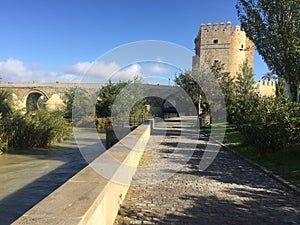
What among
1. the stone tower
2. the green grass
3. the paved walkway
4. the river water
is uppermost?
the stone tower

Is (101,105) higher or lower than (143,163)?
higher

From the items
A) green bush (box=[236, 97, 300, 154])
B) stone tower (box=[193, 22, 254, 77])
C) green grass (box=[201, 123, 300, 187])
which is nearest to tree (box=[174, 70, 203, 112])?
green bush (box=[236, 97, 300, 154])

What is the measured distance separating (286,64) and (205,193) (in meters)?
8.52

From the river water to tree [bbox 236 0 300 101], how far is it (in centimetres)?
907

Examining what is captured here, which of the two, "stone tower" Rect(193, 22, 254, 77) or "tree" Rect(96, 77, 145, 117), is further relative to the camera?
"stone tower" Rect(193, 22, 254, 77)

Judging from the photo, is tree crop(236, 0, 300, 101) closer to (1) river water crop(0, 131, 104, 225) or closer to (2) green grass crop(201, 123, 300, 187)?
(2) green grass crop(201, 123, 300, 187)

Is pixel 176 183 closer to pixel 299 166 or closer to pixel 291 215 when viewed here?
pixel 291 215

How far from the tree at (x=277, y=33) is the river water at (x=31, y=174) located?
9.07 m

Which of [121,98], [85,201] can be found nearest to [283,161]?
[85,201]

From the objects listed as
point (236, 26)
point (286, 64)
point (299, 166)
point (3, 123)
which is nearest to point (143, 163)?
point (299, 166)

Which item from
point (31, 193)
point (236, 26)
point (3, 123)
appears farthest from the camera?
point (236, 26)

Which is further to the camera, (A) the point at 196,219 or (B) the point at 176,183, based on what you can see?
(B) the point at 176,183

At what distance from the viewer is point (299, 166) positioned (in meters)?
6.92

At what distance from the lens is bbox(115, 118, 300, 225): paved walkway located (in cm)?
381
